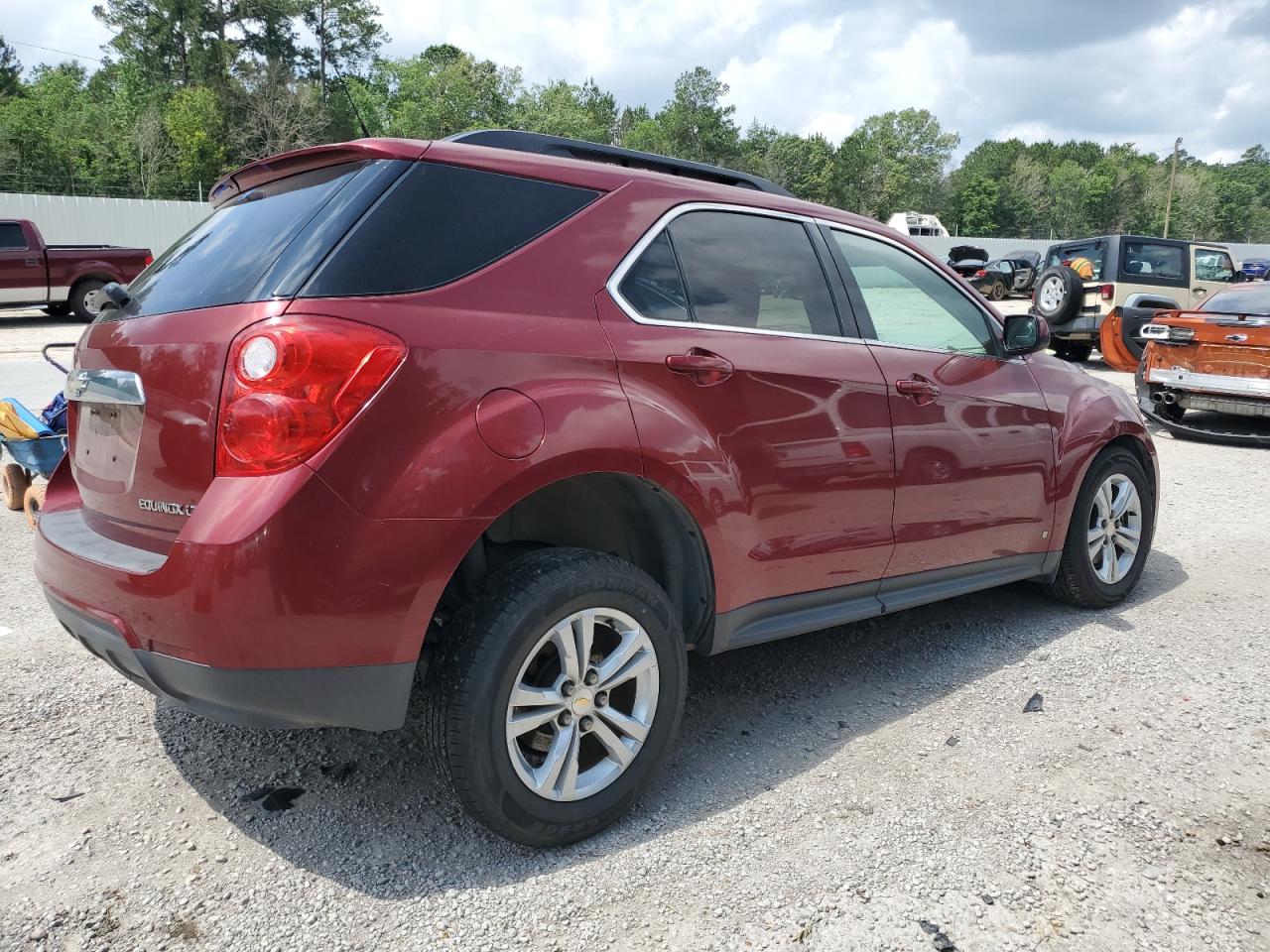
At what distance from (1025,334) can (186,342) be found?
312cm

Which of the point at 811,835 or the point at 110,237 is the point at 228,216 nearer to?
the point at 811,835

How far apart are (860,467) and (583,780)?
4.44ft

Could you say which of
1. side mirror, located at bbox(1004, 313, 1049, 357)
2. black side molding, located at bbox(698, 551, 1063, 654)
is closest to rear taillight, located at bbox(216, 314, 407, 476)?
black side molding, located at bbox(698, 551, 1063, 654)

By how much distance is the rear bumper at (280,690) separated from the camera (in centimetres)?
211

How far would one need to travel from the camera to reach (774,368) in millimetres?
2912

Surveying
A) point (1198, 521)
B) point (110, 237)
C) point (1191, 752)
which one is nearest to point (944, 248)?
point (110, 237)

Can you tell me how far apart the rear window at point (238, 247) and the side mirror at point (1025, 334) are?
2710mm

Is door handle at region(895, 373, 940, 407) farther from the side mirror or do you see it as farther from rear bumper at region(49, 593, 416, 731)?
rear bumper at region(49, 593, 416, 731)

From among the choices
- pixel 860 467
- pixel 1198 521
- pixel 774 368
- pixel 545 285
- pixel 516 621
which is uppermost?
pixel 545 285

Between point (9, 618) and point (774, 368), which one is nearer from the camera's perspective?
point (774, 368)

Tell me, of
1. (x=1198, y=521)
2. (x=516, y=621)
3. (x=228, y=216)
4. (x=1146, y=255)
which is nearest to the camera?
(x=516, y=621)

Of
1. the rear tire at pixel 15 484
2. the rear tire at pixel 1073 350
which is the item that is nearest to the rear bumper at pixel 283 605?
the rear tire at pixel 15 484

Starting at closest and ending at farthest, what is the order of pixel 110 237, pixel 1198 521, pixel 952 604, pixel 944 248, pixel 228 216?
pixel 228 216 < pixel 952 604 < pixel 1198 521 < pixel 110 237 < pixel 944 248

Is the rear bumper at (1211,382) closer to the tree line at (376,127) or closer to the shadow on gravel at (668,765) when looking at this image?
the shadow on gravel at (668,765)
